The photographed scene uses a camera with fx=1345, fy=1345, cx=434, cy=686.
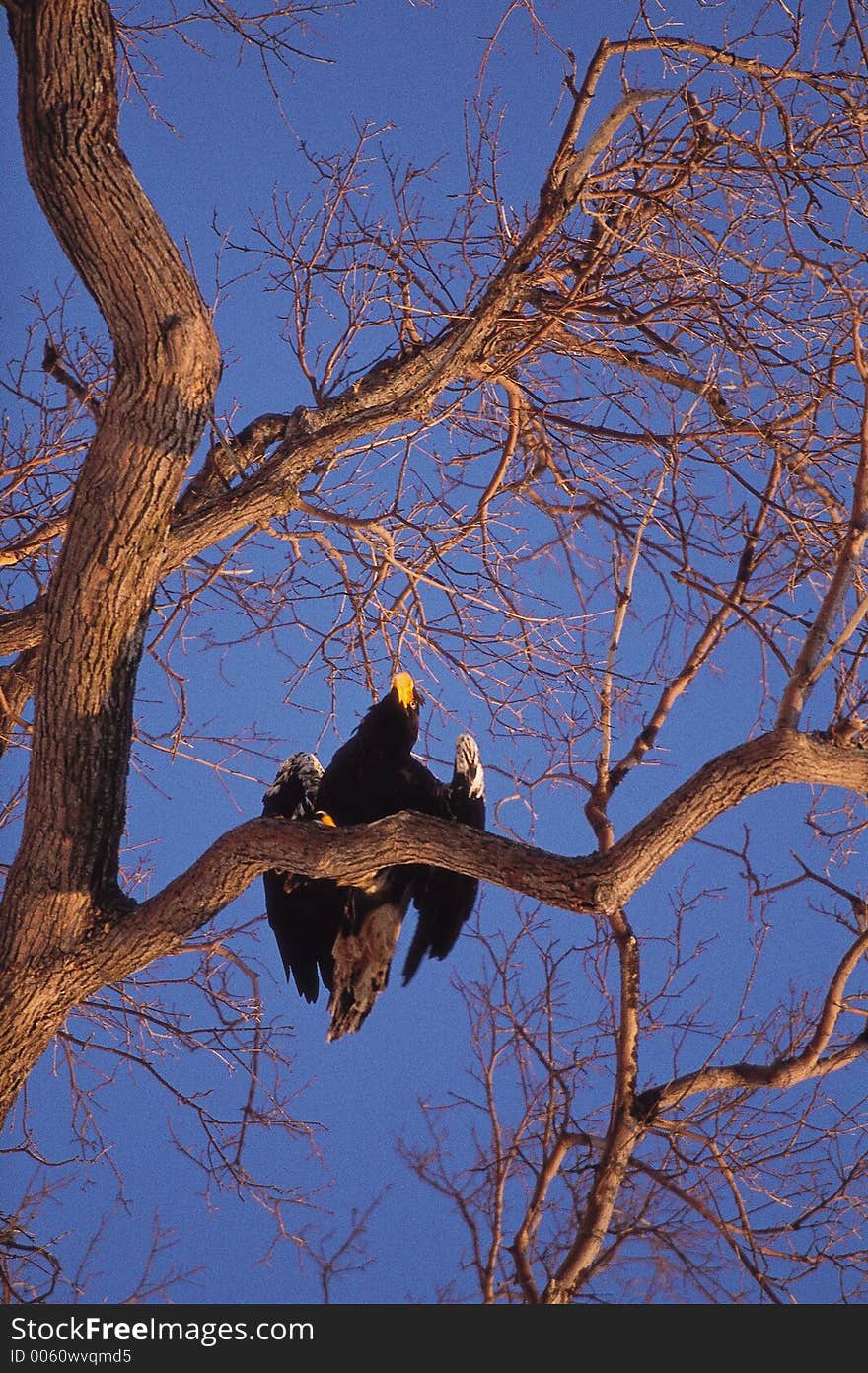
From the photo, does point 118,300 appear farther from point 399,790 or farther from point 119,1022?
point 119,1022

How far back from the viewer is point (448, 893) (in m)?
4.40

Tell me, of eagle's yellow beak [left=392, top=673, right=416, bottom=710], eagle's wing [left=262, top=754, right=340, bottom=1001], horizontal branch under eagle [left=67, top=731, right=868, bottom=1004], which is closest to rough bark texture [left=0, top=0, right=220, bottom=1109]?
horizontal branch under eagle [left=67, top=731, right=868, bottom=1004]

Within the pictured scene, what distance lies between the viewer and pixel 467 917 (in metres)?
4.36

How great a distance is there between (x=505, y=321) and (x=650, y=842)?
1.57 metres

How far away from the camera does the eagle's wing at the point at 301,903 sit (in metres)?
4.16

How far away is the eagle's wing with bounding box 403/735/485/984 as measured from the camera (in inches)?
165

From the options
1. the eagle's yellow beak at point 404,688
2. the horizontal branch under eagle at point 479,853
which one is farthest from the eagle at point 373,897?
the horizontal branch under eagle at point 479,853

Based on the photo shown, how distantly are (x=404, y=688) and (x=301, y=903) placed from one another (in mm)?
766

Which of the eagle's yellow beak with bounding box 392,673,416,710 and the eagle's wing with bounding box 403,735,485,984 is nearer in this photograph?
the eagle's wing with bounding box 403,735,485,984

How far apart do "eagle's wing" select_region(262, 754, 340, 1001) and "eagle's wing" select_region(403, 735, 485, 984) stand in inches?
11.1

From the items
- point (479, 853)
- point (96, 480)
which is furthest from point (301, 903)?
point (96, 480)

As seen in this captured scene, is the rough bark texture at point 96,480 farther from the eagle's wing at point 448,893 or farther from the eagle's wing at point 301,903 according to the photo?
the eagle's wing at point 448,893

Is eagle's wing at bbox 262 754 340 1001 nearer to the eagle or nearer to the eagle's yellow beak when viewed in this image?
the eagle

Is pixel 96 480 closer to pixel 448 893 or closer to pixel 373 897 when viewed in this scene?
pixel 373 897
